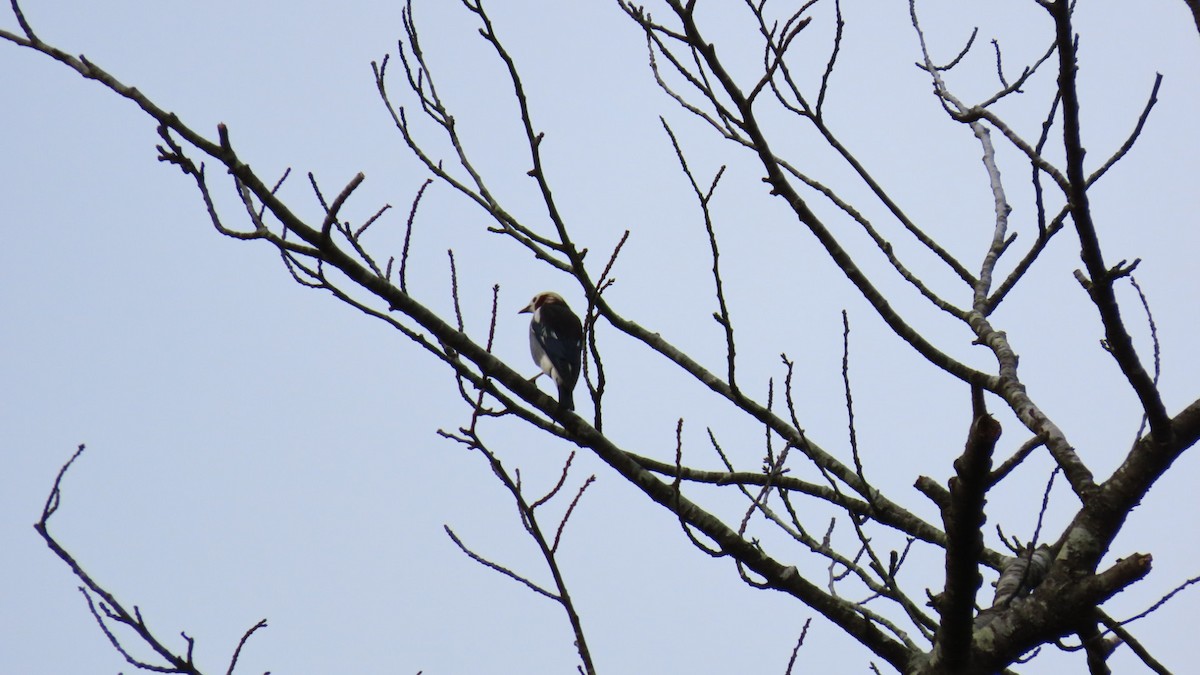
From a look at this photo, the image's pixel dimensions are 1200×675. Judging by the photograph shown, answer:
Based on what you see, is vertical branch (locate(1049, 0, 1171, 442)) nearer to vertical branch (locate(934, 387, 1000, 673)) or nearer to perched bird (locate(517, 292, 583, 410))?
vertical branch (locate(934, 387, 1000, 673))

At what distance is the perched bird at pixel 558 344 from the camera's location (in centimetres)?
784

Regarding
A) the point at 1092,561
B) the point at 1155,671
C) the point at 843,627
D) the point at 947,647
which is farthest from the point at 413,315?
the point at 1155,671

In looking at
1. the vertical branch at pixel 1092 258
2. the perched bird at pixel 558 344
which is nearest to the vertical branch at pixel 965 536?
the vertical branch at pixel 1092 258

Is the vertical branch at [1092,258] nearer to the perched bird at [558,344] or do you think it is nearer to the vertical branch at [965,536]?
the vertical branch at [965,536]

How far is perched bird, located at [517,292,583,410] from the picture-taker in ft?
25.7

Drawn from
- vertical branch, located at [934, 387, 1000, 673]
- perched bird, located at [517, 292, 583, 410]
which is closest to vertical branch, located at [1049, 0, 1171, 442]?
vertical branch, located at [934, 387, 1000, 673]

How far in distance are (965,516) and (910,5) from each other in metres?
3.11

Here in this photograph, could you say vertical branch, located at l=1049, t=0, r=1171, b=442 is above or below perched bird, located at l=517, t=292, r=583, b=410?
below

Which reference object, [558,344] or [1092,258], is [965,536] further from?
[558,344]

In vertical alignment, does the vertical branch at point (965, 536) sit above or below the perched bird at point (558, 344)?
below

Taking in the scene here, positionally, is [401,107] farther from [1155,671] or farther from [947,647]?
[1155,671]

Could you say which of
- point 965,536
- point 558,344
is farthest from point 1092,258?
point 558,344

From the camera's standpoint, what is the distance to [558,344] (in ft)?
27.0

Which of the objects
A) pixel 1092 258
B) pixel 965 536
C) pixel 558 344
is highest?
pixel 558 344
